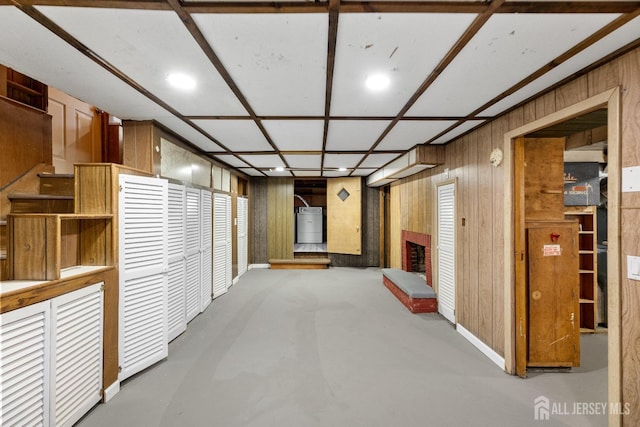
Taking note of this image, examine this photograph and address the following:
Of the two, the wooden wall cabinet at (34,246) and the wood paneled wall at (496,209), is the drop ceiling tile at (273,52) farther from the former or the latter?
the wood paneled wall at (496,209)

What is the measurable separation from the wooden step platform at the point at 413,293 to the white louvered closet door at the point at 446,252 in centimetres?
14

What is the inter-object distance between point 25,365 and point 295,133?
270 cm

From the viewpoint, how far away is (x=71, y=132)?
108 inches

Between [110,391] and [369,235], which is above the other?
[369,235]

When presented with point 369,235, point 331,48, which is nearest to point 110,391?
point 331,48

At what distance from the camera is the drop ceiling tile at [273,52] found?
1.21 meters

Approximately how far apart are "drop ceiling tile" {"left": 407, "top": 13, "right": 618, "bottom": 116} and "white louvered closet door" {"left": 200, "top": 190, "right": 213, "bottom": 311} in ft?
10.5

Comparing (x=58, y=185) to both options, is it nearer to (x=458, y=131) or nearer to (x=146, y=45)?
(x=146, y=45)

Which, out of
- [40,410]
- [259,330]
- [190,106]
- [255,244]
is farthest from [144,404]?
[255,244]

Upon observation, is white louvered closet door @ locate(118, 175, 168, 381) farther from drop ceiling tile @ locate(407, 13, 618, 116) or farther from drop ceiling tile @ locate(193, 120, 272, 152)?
drop ceiling tile @ locate(407, 13, 618, 116)

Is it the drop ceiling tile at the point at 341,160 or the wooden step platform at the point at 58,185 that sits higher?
the drop ceiling tile at the point at 341,160

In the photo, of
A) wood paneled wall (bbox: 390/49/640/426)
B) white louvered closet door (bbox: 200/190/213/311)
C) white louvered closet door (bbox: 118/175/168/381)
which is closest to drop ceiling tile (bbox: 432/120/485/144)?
wood paneled wall (bbox: 390/49/640/426)

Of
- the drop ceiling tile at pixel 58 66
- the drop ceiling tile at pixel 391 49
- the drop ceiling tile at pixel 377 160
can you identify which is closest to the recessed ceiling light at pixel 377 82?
the drop ceiling tile at pixel 391 49

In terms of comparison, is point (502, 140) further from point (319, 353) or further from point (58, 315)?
point (58, 315)
